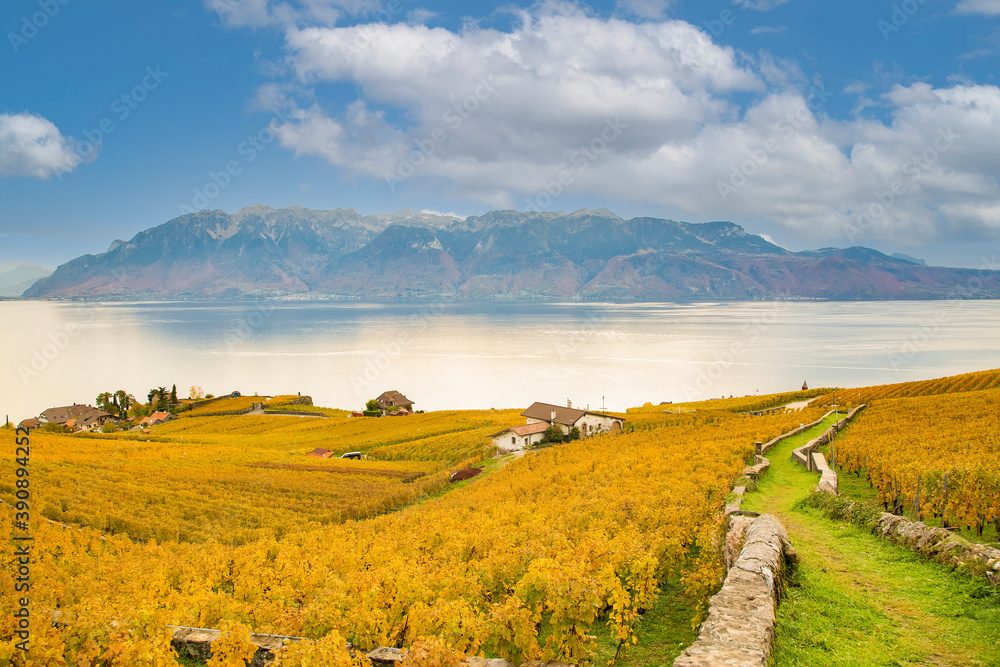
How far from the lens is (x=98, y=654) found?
7.59 m

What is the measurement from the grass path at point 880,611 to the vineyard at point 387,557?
1651 mm

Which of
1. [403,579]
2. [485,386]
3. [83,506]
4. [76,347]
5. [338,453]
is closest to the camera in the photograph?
[403,579]

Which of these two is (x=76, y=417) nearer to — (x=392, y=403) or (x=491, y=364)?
(x=392, y=403)

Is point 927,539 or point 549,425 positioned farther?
point 549,425

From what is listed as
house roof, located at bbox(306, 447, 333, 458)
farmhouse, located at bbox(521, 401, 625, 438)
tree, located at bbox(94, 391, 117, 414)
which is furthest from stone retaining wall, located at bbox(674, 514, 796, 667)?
tree, located at bbox(94, 391, 117, 414)

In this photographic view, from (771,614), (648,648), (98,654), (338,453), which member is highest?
(771,614)

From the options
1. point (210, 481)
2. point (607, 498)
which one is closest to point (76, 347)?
point (210, 481)

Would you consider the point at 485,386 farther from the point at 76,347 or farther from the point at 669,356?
the point at 76,347

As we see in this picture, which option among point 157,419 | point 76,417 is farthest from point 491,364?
point 76,417

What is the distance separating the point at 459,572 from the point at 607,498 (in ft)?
26.0

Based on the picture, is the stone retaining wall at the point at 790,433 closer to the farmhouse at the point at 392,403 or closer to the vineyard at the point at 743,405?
the vineyard at the point at 743,405

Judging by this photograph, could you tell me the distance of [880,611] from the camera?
30.0 ft

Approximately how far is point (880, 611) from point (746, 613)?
3477 millimetres

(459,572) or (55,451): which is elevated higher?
(459,572)
